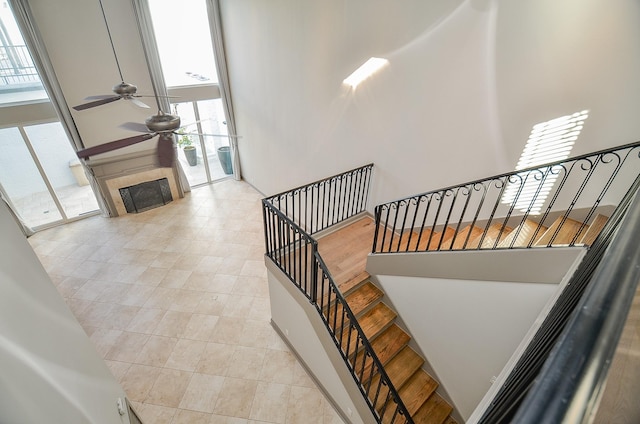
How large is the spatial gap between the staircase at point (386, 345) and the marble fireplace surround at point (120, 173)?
17.8 ft

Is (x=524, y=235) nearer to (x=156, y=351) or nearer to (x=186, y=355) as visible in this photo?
(x=186, y=355)

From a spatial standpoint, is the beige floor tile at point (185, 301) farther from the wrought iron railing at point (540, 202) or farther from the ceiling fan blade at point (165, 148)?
the wrought iron railing at point (540, 202)

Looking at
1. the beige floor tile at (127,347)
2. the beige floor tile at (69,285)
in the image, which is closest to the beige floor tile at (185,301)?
the beige floor tile at (127,347)

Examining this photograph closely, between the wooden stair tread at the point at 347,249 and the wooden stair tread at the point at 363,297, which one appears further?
the wooden stair tread at the point at 347,249

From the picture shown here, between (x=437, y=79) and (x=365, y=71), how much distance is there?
3.72ft

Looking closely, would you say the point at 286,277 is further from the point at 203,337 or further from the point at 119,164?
the point at 119,164

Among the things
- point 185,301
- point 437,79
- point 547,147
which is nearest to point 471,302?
point 547,147

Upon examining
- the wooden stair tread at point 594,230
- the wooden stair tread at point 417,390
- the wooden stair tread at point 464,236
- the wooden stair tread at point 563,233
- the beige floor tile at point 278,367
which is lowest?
the beige floor tile at point 278,367

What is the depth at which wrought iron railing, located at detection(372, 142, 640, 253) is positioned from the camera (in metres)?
2.45

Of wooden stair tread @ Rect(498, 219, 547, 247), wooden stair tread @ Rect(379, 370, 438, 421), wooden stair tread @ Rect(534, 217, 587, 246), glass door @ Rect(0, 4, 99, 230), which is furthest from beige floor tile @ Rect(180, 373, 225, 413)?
glass door @ Rect(0, 4, 99, 230)

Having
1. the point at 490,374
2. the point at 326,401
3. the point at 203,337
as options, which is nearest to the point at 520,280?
the point at 490,374

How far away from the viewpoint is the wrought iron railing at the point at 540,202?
8.02ft

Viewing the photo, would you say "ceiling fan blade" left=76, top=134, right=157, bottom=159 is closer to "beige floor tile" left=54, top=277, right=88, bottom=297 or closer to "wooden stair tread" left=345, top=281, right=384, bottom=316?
"wooden stair tread" left=345, top=281, right=384, bottom=316

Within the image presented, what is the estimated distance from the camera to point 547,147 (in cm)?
287
